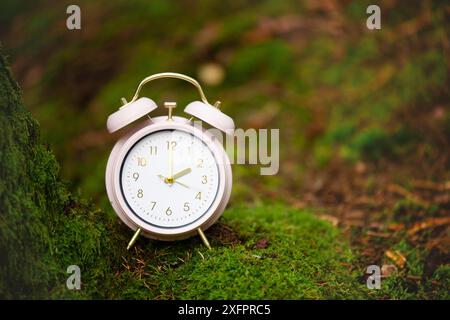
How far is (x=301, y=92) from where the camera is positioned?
5.55 metres

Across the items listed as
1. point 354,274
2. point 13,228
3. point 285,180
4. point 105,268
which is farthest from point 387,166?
point 13,228

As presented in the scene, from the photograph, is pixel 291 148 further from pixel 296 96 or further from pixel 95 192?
pixel 95 192

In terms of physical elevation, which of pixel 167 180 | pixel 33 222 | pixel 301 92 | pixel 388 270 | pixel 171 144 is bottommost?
pixel 388 270

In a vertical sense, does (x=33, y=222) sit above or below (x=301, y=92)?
below

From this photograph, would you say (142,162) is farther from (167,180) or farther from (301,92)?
(301,92)

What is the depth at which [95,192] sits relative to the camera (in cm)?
427

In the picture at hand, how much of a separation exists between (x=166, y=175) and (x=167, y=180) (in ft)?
0.08

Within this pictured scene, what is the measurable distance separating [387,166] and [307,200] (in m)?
0.60

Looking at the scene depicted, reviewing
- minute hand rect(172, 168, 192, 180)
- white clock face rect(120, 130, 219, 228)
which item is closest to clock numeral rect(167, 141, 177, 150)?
white clock face rect(120, 130, 219, 228)

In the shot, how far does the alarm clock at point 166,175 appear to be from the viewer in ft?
8.71

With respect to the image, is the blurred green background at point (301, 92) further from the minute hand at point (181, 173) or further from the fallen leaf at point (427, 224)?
the minute hand at point (181, 173)

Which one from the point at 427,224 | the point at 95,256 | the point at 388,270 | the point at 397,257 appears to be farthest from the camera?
the point at 427,224

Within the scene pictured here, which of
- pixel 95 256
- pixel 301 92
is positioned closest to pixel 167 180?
pixel 95 256
